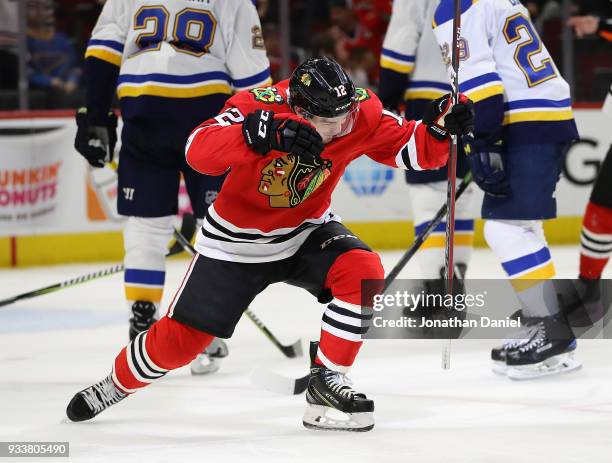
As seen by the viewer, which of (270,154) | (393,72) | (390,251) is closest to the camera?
(270,154)

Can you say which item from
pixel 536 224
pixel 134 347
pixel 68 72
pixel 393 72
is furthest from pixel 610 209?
pixel 68 72

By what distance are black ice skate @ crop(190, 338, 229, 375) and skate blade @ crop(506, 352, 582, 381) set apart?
856 mm

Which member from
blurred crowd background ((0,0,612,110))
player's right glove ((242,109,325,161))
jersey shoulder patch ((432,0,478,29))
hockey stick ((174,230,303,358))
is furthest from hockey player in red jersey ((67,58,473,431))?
blurred crowd background ((0,0,612,110))

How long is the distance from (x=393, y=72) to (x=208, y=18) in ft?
3.10

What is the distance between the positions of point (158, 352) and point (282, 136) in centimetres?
62

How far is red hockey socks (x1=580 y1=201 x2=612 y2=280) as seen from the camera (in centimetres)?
413

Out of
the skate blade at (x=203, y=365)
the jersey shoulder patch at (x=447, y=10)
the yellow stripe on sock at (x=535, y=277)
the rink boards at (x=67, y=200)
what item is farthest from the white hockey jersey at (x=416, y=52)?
the rink boards at (x=67, y=200)

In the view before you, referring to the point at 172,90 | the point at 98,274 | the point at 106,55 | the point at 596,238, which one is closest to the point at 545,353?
the point at 596,238

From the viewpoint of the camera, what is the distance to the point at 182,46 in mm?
3727

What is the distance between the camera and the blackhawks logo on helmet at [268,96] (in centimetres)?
297

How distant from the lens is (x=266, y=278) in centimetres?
306

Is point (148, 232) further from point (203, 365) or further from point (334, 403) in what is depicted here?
point (334, 403)

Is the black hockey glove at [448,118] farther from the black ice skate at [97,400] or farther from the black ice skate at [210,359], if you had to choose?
the black ice skate at [210,359]

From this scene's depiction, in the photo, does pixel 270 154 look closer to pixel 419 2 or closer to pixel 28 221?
pixel 419 2
